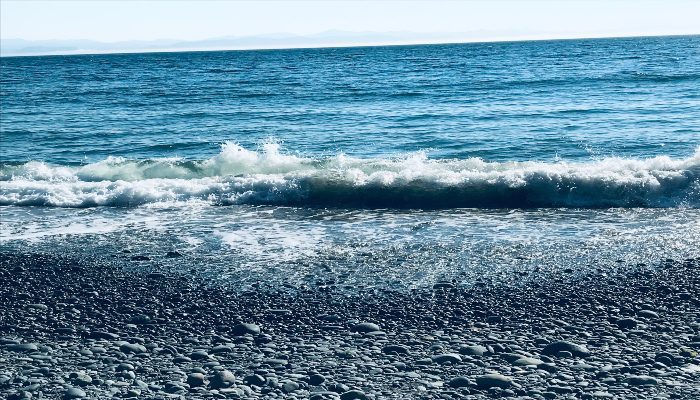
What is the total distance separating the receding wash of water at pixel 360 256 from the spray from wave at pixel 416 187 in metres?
0.06

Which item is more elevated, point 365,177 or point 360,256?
point 365,177

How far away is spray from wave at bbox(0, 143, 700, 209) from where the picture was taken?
15.2 metres

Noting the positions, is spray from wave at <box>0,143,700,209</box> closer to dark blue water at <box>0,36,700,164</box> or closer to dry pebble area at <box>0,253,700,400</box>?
dark blue water at <box>0,36,700,164</box>

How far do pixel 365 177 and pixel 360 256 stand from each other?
5.67 m

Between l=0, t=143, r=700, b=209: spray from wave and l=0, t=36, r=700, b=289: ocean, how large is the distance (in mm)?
46

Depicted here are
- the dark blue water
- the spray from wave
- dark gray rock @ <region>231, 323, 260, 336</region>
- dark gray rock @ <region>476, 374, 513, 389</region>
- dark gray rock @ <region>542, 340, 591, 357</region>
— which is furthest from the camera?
the dark blue water

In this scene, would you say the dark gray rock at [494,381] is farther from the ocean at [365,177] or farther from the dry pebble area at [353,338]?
the ocean at [365,177]

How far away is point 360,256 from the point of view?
11258 millimetres

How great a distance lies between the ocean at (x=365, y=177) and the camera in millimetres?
11367

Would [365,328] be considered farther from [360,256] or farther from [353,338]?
[360,256]

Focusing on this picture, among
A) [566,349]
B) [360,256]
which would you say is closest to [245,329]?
[360,256]

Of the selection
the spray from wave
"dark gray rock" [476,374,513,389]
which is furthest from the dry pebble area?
the spray from wave

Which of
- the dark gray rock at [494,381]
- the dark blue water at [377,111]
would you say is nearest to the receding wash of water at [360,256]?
the dark gray rock at [494,381]

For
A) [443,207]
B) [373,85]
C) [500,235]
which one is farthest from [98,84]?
[500,235]
